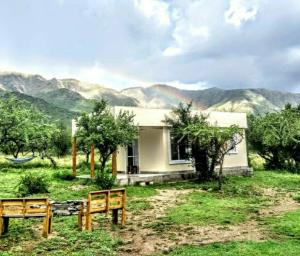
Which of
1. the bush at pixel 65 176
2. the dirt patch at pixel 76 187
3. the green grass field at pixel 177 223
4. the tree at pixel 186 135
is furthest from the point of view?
the tree at pixel 186 135

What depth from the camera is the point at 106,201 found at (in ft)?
34.7

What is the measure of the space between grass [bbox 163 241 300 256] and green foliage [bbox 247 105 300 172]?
59.3 feet

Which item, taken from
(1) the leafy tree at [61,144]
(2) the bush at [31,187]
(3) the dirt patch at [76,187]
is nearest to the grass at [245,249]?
(2) the bush at [31,187]

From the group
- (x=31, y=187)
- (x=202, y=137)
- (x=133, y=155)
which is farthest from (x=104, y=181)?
(x=133, y=155)

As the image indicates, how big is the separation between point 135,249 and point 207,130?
11069mm

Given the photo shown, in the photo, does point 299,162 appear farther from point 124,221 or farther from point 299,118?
point 124,221

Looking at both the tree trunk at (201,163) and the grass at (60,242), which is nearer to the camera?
the grass at (60,242)

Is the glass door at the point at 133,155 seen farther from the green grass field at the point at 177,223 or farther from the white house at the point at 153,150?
the green grass field at the point at 177,223

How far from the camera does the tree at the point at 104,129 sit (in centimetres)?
1678

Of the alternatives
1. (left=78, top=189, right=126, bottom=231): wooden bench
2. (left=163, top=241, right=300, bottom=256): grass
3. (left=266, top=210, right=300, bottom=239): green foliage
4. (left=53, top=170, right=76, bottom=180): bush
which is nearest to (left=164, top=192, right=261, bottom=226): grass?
(left=266, top=210, right=300, bottom=239): green foliage

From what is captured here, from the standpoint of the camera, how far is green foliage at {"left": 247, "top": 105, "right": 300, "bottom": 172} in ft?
88.8

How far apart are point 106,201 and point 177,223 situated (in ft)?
7.31

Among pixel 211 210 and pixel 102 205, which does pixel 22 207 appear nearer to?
pixel 102 205

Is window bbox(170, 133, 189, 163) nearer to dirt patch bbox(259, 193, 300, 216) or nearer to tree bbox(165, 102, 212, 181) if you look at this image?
tree bbox(165, 102, 212, 181)
